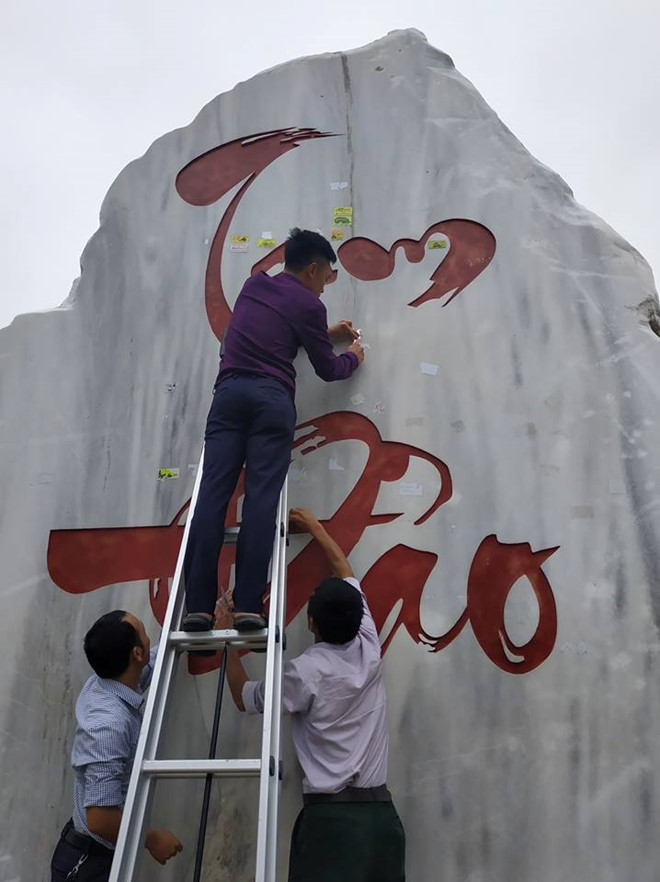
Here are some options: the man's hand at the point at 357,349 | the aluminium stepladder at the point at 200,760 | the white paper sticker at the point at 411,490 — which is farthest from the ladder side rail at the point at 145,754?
the man's hand at the point at 357,349

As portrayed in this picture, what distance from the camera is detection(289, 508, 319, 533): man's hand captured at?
2.64 metres

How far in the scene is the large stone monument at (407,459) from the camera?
235cm

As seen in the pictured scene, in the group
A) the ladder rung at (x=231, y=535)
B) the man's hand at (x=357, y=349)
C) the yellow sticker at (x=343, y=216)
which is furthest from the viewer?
the yellow sticker at (x=343, y=216)

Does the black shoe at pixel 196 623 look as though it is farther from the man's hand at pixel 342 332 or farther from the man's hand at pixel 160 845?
Answer: the man's hand at pixel 342 332

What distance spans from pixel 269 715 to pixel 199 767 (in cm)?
20

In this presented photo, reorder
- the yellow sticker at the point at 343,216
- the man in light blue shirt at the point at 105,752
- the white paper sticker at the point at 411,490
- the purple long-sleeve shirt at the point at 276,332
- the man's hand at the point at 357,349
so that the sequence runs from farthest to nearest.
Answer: the yellow sticker at the point at 343,216 → the man's hand at the point at 357,349 → the white paper sticker at the point at 411,490 → the purple long-sleeve shirt at the point at 276,332 → the man in light blue shirt at the point at 105,752

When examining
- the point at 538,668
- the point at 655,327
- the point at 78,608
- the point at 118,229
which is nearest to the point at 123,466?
the point at 78,608

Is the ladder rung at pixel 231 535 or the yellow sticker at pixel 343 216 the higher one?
the yellow sticker at pixel 343 216

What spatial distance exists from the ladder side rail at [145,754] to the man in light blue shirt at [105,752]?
0.15 m

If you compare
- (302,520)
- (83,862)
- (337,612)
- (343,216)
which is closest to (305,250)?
(343,216)

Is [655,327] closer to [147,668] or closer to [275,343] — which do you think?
[275,343]

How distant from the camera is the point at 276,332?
2.58 m

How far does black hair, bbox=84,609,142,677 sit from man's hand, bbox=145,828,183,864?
43 centimetres

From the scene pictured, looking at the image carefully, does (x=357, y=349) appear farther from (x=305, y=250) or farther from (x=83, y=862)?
(x=83, y=862)
